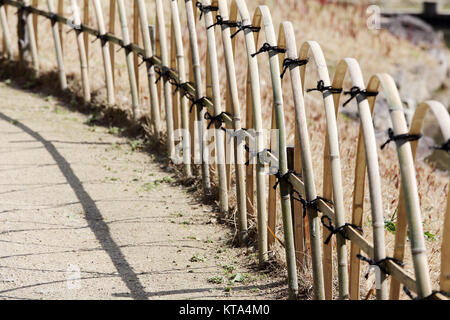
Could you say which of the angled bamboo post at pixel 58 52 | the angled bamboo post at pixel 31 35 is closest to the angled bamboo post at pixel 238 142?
the angled bamboo post at pixel 58 52

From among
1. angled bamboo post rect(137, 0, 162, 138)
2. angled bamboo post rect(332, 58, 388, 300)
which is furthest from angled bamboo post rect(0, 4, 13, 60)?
angled bamboo post rect(332, 58, 388, 300)

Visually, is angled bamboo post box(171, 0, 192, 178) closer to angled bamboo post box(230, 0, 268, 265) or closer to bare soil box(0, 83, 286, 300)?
bare soil box(0, 83, 286, 300)

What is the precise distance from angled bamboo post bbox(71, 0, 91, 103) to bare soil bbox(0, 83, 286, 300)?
484mm

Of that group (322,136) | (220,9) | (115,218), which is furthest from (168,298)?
(322,136)

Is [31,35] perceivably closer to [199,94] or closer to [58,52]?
[58,52]

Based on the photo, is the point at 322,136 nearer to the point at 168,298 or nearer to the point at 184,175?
the point at 184,175

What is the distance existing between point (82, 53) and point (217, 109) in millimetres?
2116

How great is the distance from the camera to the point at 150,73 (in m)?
5.00

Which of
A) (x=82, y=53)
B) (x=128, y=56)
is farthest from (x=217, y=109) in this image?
(x=82, y=53)

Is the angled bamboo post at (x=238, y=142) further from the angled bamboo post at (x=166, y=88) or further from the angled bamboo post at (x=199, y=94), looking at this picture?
the angled bamboo post at (x=166, y=88)

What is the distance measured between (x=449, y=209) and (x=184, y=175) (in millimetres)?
2602

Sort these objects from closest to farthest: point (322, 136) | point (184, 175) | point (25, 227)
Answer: point (25, 227), point (184, 175), point (322, 136)

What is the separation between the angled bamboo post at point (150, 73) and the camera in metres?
4.95

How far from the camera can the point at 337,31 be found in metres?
13.3
